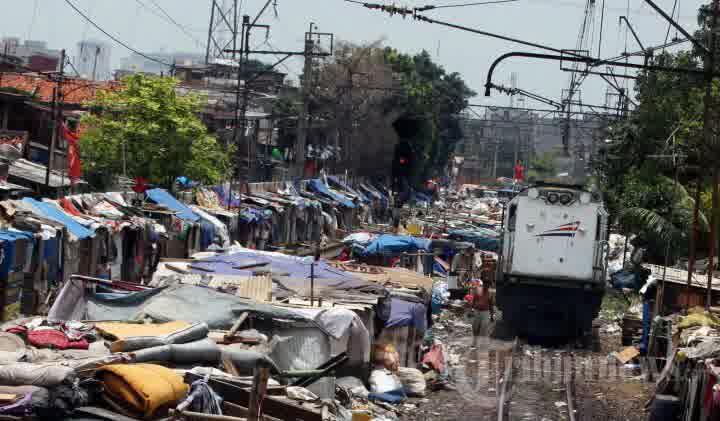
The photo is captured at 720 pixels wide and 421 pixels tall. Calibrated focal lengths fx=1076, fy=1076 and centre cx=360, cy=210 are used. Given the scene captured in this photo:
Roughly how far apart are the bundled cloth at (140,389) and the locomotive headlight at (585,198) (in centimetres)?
1544

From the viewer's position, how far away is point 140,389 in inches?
393

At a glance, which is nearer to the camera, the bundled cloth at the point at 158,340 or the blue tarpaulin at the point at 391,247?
the bundled cloth at the point at 158,340

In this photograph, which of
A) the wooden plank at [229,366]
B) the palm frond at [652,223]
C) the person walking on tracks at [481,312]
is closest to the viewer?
the wooden plank at [229,366]

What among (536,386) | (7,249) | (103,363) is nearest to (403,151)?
(536,386)

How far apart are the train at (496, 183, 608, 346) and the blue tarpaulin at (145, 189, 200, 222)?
8357 millimetres

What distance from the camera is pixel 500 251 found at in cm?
2498

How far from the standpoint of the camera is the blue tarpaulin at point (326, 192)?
50.3m

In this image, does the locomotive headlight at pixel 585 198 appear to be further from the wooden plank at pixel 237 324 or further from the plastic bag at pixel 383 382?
the wooden plank at pixel 237 324

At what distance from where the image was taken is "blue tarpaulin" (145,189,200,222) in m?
27.7

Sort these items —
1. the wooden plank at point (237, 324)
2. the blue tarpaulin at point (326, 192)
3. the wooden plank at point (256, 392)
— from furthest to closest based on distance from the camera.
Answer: the blue tarpaulin at point (326, 192) → the wooden plank at point (237, 324) → the wooden plank at point (256, 392)

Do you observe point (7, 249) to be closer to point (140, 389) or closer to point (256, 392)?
point (140, 389)

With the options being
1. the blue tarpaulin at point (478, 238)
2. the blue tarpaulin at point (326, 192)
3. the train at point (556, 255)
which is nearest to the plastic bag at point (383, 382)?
the train at point (556, 255)

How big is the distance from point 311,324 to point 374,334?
4292mm

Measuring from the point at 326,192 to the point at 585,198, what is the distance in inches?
1068
